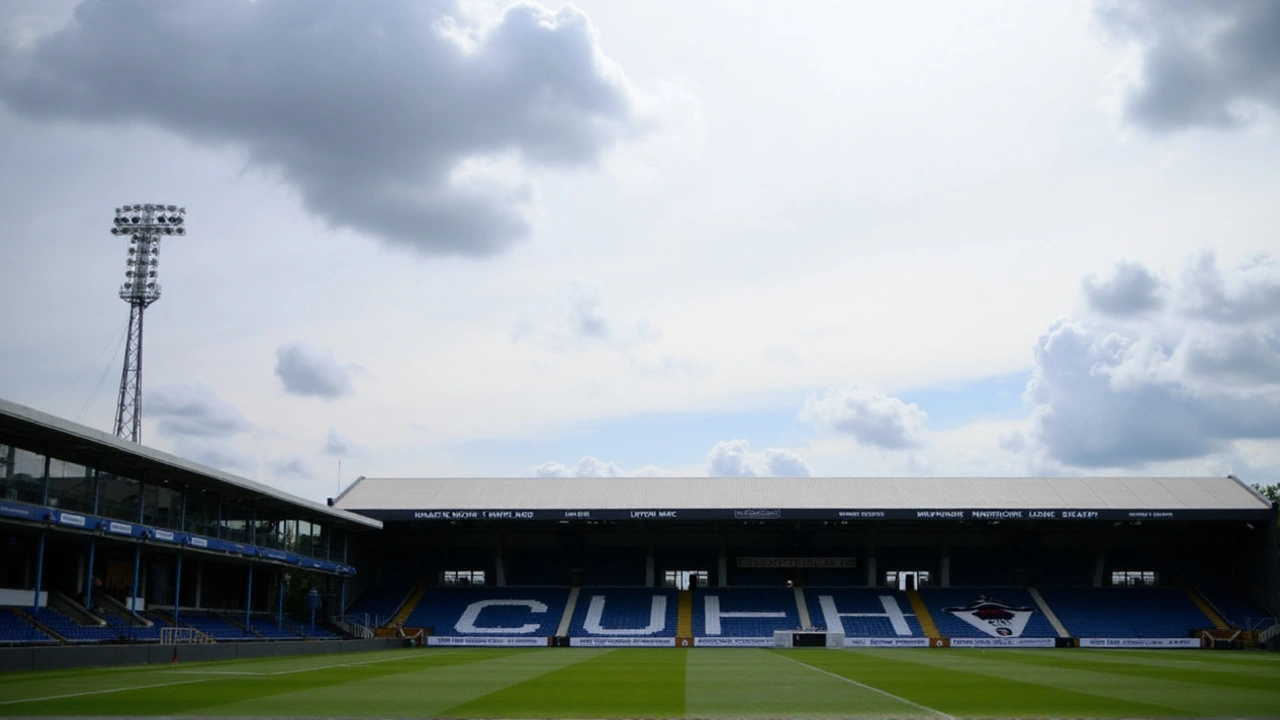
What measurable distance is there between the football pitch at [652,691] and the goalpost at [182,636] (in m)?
6.73

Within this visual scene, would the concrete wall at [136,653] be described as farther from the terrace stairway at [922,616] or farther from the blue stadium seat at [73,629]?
the terrace stairway at [922,616]

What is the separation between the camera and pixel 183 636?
44031 mm

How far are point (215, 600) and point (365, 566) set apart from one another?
1709cm

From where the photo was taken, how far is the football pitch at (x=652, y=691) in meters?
19.2

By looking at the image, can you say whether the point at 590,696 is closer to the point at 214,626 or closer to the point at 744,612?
the point at 214,626

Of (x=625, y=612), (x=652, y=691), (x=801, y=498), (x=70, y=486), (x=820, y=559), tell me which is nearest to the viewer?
(x=652, y=691)

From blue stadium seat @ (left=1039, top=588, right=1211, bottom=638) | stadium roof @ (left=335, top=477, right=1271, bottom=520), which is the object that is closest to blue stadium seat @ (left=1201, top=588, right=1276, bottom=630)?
blue stadium seat @ (left=1039, top=588, right=1211, bottom=638)

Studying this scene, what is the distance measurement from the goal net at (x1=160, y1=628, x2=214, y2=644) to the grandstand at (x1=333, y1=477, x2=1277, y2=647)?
21.8m

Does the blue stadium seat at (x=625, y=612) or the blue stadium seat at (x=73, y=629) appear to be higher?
the blue stadium seat at (x=73, y=629)

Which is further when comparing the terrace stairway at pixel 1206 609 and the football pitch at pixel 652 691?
the terrace stairway at pixel 1206 609

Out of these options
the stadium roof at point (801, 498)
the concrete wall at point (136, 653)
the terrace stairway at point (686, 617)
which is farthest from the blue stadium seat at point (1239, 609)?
the concrete wall at point (136, 653)

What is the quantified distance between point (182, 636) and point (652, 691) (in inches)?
1052

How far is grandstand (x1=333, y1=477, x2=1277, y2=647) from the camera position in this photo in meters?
65.5

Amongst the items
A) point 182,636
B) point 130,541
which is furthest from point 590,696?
point 182,636
